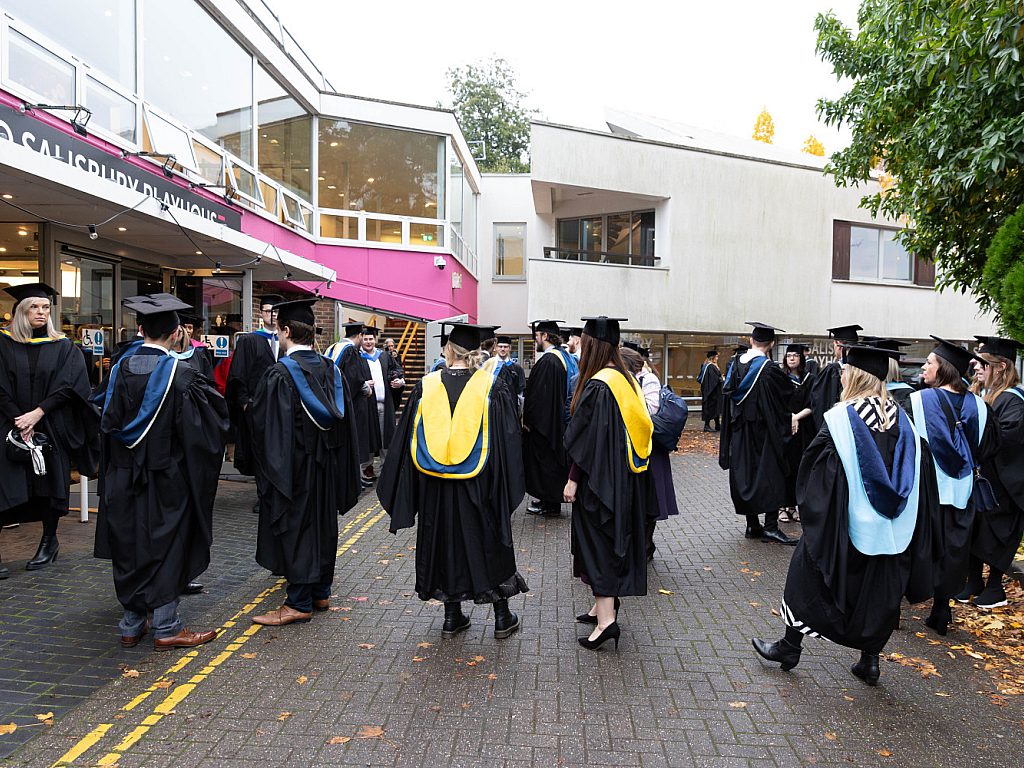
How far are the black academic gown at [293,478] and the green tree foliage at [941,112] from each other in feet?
17.3

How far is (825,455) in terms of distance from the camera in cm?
407

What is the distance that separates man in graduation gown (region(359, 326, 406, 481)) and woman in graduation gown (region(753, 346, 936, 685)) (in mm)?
6751

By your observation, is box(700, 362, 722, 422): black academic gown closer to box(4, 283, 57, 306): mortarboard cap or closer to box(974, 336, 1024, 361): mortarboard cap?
box(974, 336, 1024, 361): mortarboard cap

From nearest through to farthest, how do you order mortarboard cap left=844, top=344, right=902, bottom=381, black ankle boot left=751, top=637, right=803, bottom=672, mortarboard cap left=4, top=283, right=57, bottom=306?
mortarboard cap left=844, top=344, right=902, bottom=381, black ankle boot left=751, top=637, right=803, bottom=672, mortarboard cap left=4, top=283, right=57, bottom=306

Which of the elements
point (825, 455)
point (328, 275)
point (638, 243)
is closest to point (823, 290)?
point (638, 243)

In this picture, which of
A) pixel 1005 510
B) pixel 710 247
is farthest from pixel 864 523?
pixel 710 247

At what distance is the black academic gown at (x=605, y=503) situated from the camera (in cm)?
446

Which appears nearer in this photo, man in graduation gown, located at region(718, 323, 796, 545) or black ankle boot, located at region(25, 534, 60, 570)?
black ankle boot, located at region(25, 534, 60, 570)

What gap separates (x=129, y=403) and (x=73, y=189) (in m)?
2.73

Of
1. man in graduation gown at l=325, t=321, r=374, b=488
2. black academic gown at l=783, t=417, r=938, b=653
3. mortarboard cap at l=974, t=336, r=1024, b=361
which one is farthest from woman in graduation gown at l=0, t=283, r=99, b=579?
mortarboard cap at l=974, t=336, r=1024, b=361

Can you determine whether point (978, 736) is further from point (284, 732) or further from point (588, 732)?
point (284, 732)

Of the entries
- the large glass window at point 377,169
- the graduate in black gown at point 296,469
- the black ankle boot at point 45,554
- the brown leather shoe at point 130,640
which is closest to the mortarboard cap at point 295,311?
the graduate in black gown at point 296,469

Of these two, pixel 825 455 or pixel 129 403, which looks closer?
pixel 825 455

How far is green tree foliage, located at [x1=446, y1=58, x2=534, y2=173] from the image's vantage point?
44.8 metres
